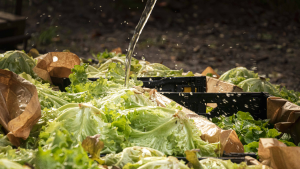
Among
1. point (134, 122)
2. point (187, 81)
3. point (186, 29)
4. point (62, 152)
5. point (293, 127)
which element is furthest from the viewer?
point (186, 29)

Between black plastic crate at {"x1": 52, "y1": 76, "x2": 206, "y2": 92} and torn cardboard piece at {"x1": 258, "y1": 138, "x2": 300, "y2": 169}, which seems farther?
black plastic crate at {"x1": 52, "y1": 76, "x2": 206, "y2": 92}

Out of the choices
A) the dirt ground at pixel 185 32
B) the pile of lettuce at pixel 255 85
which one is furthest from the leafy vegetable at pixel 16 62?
the dirt ground at pixel 185 32

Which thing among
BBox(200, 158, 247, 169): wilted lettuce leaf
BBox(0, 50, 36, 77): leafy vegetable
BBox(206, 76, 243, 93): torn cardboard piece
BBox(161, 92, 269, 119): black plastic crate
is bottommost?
BBox(200, 158, 247, 169): wilted lettuce leaf

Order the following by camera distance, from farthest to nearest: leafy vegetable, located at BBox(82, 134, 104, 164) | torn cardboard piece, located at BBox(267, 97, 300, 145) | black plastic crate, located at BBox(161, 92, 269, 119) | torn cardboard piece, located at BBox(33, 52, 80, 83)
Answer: torn cardboard piece, located at BBox(33, 52, 80, 83)
black plastic crate, located at BBox(161, 92, 269, 119)
torn cardboard piece, located at BBox(267, 97, 300, 145)
leafy vegetable, located at BBox(82, 134, 104, 164)

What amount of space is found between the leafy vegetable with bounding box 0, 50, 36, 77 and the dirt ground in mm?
6066

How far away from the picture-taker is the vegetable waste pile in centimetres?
87

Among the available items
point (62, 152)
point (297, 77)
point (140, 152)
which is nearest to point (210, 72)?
point (140, 152)

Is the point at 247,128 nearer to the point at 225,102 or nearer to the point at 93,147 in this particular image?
A: the point at 225,102

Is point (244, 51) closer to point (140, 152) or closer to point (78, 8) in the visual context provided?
point (78, 8)

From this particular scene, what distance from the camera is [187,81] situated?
274cm

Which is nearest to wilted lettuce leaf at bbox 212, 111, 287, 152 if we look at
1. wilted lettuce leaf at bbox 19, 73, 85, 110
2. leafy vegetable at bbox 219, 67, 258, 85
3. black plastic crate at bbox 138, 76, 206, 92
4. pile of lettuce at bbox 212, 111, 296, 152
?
pile of lettuce at bbox 212, 111, 296, 152

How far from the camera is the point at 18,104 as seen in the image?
1.32 m

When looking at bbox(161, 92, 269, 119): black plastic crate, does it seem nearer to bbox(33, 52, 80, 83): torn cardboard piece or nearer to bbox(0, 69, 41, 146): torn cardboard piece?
bbox(33, 52, 80, 83): torn cardboard piece

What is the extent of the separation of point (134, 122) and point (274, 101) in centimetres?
132
